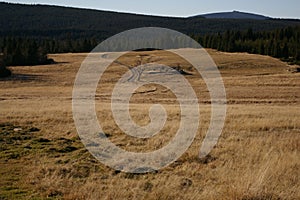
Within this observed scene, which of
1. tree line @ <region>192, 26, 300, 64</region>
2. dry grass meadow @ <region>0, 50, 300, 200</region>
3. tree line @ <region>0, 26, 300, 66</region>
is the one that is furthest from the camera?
tree line @ <region>192, 26, 300, 64</region>

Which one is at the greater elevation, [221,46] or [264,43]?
[264,43]

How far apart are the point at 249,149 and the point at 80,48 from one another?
118m

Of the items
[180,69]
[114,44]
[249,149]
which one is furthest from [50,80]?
[114,44]

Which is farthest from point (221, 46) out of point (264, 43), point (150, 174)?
point (150, 174)

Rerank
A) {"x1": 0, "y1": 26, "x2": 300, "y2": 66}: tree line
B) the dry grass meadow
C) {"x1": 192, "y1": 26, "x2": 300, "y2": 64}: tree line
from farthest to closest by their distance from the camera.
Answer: {"x1": 192, "y1": 26, "x2": 300, "y2": 64}: tree line < {"x1": 0, "y1": 26, "x2": 300, "y2": 66}: tree line < the dry grass meadow

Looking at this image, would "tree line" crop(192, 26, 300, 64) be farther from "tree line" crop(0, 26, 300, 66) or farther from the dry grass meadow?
the dry grass meadow

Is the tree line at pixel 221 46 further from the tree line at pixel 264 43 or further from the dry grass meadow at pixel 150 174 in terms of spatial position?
the dry grass meadow at pixel 150 174

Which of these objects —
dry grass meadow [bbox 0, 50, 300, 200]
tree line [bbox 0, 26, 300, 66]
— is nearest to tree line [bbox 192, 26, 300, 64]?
tree line [bbox 0, 26, 300, 66]

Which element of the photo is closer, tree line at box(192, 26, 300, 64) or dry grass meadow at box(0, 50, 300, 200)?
dry grass meadow at box(0, 50, 300, 200)

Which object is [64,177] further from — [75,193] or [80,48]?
[80,48]

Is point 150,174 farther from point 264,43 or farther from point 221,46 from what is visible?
point 221,46

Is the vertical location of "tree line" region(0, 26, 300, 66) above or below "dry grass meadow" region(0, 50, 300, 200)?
above

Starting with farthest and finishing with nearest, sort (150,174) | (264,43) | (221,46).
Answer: (221,46) → (264,43) → (150,174)

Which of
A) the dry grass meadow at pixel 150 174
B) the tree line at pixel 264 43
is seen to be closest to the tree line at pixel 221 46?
the tree line at pixel 264 43
